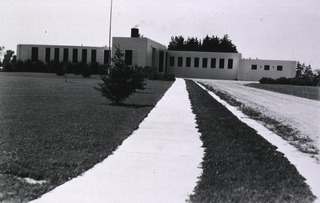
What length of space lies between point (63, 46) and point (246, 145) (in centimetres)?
6925

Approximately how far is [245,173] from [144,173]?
1588 millimetres

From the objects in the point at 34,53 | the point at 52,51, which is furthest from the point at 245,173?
the point at 34,53

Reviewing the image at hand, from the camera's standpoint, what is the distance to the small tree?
58.4 ft

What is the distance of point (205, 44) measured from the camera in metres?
114

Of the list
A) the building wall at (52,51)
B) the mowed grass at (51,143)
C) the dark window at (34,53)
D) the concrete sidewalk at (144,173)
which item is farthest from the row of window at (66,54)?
the concrete sidewalk at (144,173)

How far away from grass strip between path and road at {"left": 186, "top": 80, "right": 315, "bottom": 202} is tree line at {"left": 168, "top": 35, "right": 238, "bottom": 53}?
103106 millimetres

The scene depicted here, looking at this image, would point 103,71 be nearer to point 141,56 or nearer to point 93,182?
point 93,182

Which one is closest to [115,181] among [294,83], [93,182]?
[93,182]

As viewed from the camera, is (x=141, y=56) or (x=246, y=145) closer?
(x=246, y=145)

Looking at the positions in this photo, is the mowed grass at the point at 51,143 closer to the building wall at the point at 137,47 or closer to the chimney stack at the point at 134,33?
the building wall at the point at 137,47

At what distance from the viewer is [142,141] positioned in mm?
9195

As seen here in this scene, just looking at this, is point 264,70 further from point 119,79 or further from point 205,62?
point 119,79

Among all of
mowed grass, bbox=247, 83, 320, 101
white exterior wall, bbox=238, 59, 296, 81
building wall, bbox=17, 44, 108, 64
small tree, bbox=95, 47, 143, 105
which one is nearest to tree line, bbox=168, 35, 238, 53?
white exterior wall, bbox=238, 59, 296, 81

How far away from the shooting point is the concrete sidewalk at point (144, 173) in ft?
17.2
